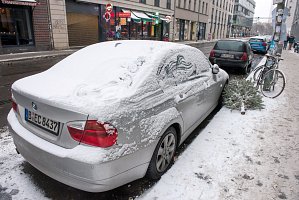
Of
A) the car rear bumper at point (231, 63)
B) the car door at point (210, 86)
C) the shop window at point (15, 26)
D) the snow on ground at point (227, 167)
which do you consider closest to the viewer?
the snow on ground at point (227, 167)

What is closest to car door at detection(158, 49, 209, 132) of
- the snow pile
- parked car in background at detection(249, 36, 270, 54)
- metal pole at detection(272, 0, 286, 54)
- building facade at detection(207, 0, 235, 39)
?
the snow pile

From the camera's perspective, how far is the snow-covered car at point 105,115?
217 centimetres

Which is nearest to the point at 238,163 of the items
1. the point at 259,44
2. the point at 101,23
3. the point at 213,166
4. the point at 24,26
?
the point at 213,166

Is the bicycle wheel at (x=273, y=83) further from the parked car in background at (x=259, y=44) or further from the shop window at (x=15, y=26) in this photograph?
the parked car in background at (x=259, y=44)

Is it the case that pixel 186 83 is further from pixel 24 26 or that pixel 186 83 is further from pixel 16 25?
pixel 24 26

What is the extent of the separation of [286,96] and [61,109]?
6919mm

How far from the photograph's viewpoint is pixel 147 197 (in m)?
2.68

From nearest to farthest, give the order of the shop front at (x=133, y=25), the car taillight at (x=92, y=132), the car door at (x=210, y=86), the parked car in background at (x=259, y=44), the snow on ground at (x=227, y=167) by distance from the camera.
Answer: the car taillight at (x=92, y=132), the snow on ground at (x=227, y=167), the car door at (x=210, y=86), the parked car in background at (x=259, y=44), the shop front at (x=133, y=25)

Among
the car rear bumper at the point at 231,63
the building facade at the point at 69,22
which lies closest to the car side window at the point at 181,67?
the car rear bumper at the point at 231,63

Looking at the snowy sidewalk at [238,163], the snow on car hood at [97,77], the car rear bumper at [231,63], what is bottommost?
the snowy sidewalk at [238,163]

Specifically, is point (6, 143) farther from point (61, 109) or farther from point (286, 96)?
point (286, 96)

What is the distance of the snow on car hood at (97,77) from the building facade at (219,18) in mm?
54038

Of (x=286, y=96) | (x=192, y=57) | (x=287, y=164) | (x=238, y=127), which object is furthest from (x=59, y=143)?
(x=286, y=96)

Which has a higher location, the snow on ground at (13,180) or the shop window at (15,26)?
the shop window at (15,26)
